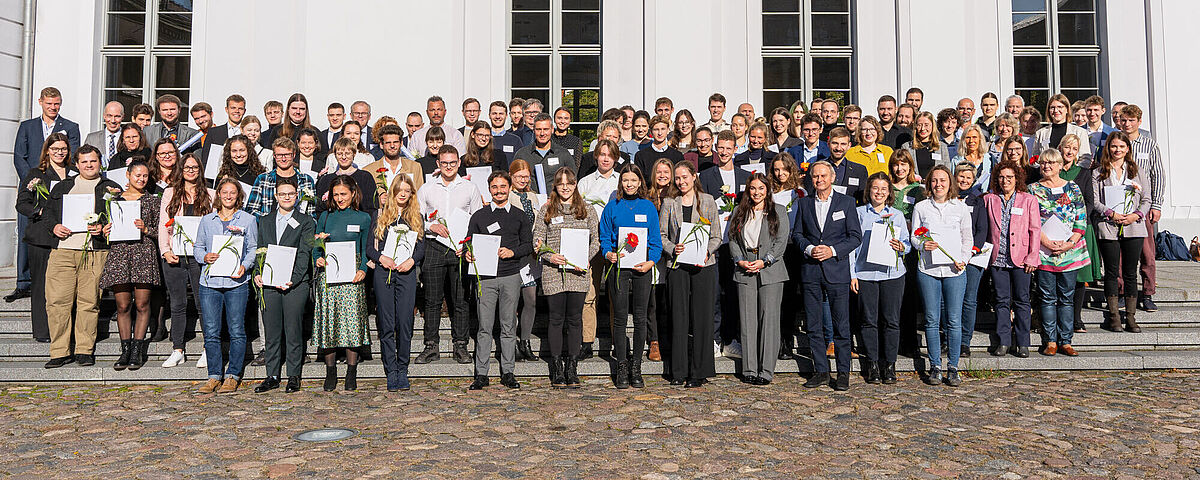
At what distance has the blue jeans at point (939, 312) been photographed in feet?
22.2

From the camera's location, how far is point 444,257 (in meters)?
6.96

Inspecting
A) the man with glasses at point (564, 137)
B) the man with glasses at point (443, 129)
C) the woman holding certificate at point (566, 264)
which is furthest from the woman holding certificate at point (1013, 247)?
the man with glasses at point (443, 129)

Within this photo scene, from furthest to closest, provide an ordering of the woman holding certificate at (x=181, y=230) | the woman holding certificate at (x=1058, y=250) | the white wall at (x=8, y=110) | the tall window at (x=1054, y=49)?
1. the tall window at (x=1054, y=49)
2. the white wall at (x=8, y=110)
3. the woman holding certificate at (x=1058, y=250)
4. the woman holding certificate at (x=181, y=230)

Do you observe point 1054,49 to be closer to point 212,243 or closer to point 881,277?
point 881,277

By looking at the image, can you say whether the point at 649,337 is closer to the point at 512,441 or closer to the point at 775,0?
the point at 512,441

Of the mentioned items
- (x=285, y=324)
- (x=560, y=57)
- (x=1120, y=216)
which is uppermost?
(x=560, y=57)

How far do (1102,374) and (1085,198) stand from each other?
171 cm

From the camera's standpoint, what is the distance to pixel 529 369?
718 cm

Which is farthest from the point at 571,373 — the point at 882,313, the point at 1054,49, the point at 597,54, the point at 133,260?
the point at 1054,49

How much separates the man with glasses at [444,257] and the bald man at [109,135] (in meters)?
3.39

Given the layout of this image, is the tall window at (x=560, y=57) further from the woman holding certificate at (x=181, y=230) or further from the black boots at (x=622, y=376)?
the black boots at (x=622, y=376)

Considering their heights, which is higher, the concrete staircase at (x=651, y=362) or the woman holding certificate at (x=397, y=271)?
the woman holding certificate at (x=397, y=271)

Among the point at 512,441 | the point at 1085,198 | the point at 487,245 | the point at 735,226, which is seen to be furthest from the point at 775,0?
the point at 512,441

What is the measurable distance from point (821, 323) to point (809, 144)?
6.57 feet
